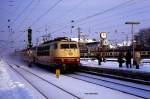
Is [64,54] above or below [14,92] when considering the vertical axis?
above

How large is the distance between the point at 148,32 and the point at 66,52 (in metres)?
99.0

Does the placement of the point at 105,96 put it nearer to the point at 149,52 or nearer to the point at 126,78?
the point at 126,78

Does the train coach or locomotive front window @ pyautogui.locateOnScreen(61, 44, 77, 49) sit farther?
locomotive front window @ pyautogui.locateOnScreen(61, 44, 77, 49)

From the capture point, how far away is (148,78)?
20469mm

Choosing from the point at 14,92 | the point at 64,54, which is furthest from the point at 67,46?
the point at 14,92

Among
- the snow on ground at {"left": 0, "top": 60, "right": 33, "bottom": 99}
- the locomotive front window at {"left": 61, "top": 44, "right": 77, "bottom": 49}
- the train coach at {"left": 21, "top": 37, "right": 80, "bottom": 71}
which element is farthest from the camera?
the locomotive front window at {"left": 61, "top": 44, "right": 77, "bottom": 49}

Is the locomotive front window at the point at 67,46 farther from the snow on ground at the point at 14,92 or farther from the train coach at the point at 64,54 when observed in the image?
the snow on ground at the point at 14,92

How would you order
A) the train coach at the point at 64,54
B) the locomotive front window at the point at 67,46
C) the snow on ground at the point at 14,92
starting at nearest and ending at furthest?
the snow on ground at the point at 14,92
the train coach at the point at 64,54
the locomotive front window at the point at 67,46

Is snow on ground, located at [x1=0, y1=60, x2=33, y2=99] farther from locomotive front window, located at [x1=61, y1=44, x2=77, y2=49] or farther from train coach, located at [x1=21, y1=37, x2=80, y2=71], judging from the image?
locomotive front window, located at [x1=61, y1=44, x2=77, y2=49]

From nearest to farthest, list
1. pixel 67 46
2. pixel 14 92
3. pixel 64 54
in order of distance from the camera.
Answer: pixel 14 92 → pixel 64 54 → pixel 67 46

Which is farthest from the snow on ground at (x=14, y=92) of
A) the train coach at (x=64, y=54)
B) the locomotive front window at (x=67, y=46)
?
the locomotive front window at (x=67, y=46)

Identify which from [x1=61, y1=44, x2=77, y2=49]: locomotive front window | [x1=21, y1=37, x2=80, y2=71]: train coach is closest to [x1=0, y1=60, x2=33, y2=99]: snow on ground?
[x1=21, y1=37, x2=80, y2=71]: train coach

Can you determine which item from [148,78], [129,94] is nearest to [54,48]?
[148,78]

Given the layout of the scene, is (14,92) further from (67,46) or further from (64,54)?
(67,46)
